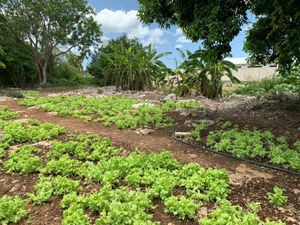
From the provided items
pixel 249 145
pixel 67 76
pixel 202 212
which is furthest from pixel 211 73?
pixel 67 76

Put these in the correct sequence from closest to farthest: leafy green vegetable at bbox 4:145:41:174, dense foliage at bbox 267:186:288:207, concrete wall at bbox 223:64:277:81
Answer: dense foliage at bbox 267:186:288:207
leafy green vegetable at bbox 4:145:41:174
concrete wall at bbox 223:64:277:81

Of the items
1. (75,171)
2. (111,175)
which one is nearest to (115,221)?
(111,175)

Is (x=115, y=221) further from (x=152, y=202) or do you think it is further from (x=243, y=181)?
(x=243, y=181)

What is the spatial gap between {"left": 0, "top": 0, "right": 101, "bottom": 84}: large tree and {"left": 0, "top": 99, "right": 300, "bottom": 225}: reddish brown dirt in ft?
45.2

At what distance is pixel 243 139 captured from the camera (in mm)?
4598

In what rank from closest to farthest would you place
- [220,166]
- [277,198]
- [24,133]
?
[277,198] < [220,166] < [24,133]

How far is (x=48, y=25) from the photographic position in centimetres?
1806

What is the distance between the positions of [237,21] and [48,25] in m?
16.2

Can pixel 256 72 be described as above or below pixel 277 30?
below

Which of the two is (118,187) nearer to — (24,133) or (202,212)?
(202,212)

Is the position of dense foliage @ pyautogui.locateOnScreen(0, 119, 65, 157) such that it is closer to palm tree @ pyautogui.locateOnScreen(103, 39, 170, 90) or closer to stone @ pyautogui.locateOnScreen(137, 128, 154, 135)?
stone @ pyautogui.locateOnScreen(137, 128, 154, 135)

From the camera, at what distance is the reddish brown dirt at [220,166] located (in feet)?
9.18

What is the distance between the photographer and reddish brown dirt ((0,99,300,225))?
9.18 feet

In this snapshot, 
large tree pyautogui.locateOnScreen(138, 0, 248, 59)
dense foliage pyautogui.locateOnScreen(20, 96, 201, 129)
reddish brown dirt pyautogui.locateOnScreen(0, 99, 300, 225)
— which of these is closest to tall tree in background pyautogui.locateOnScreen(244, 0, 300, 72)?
large tree pyautogui.locateOnScreen(138, 0, 248, 59)
